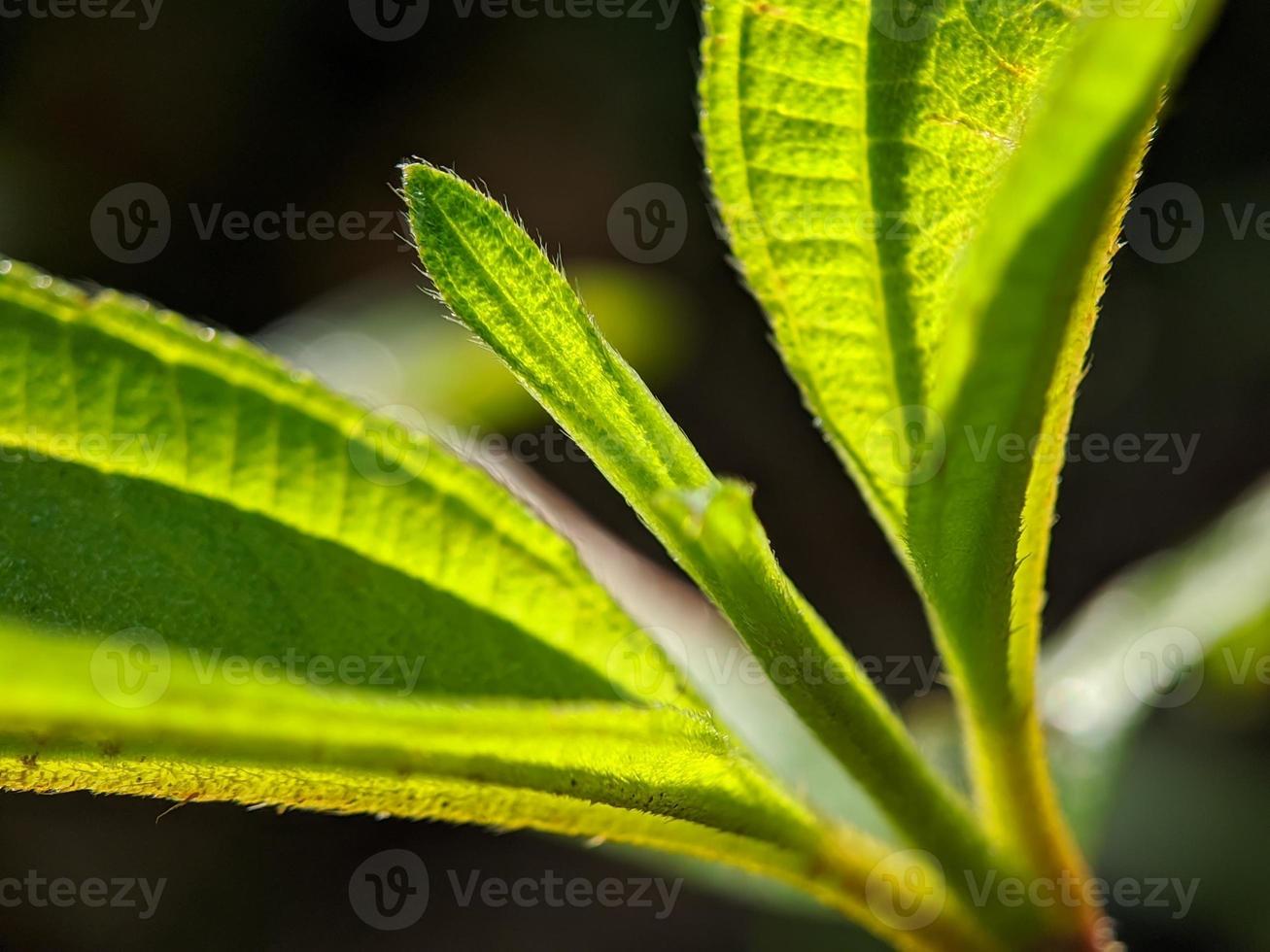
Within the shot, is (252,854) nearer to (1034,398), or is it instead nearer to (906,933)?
(906,933)

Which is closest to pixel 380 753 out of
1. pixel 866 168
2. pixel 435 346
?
pixel 866 168

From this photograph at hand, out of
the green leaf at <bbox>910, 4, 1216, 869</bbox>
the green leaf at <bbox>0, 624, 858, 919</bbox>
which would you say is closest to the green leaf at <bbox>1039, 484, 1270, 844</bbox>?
the green leaf at <bbox>910, 4, 1216, 869</bbox>

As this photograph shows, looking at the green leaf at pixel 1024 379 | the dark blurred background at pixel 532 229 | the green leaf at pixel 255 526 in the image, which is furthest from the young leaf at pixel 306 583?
the dark blurred background at pixel 532 229

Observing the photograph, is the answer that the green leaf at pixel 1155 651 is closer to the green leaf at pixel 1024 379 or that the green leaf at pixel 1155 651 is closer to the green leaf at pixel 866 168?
the green leaf at pixel 1024 379

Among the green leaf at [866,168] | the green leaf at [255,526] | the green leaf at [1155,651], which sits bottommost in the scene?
the green leaf at [1155,651]

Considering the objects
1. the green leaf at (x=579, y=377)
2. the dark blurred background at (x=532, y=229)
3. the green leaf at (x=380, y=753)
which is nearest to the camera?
the green leaf at (x=380, y=753)

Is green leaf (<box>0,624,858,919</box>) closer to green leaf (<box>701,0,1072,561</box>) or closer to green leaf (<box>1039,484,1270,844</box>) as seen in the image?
green leaf (<box>701,0,1072,561</box>)

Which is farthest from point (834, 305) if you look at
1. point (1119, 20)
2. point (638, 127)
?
point (638, 127)
